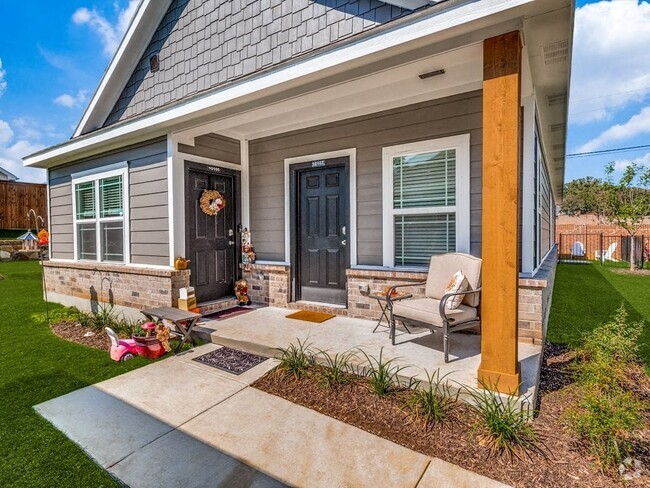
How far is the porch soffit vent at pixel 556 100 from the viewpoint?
4.09 meters

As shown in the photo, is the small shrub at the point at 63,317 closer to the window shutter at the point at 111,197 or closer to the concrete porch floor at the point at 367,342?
the window shutter at the point at 111,197

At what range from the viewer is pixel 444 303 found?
10.2 feet

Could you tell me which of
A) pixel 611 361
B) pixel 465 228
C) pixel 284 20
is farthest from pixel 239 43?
pixel 611 361

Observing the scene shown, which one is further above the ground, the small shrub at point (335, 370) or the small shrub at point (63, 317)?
the small shrub at point (335, 370)

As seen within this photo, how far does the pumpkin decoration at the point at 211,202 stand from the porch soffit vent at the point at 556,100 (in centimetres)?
444

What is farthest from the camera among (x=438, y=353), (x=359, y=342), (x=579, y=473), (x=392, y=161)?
(x=392, y=161)

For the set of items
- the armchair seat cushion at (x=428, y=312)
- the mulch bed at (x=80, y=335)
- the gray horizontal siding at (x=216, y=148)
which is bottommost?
the mulch bed at (x=80, y=335)

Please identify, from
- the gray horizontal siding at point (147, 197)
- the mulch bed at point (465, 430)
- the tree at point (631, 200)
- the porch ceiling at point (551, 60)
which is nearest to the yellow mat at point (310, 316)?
the mulch bed at point (465, 430)

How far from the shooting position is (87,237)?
6355mm

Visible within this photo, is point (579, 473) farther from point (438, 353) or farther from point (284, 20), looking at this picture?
point (284, 20)

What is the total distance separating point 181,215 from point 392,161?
116 inches

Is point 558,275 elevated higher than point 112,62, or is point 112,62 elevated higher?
point 112,62

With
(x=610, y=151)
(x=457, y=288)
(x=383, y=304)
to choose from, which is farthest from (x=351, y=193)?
(x=610, y=151)

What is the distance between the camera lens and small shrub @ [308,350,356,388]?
2951 millimetres
